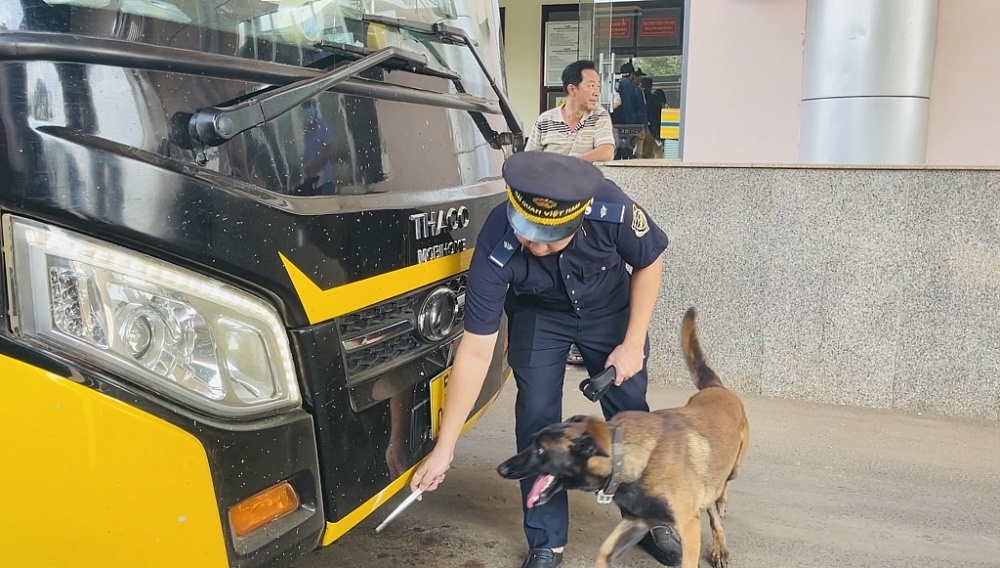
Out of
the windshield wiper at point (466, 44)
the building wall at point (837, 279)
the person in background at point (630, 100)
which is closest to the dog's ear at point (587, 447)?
the windshield wiper at point (466, 44)

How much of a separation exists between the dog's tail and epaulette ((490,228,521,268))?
1.08 meters

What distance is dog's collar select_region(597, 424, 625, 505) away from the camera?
2.37 meters

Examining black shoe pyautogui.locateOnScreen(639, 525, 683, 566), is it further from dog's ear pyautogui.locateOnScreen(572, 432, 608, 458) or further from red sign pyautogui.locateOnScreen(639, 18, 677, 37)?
red sign pyautogui.locateOnScreen(639, 18, 677, 37)

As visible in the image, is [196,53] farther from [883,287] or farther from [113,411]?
[883,287]

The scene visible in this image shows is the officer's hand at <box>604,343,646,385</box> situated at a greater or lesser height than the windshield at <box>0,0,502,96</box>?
lesser

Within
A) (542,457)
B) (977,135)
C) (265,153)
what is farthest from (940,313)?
(265,153)

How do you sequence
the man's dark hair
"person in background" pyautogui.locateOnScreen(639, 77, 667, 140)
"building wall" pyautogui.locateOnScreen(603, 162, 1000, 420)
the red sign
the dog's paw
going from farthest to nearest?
1. "person in background" pyautogui.locateOnScreen(639, 77, 667, 140)
2. the red sign
3. the man's dark hair
4. "building wall" pyautogui.locateOnScreen(603, 162, 1000, 420)
5. the dog's paw

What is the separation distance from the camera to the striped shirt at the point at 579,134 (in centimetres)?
529

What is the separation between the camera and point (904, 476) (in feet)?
12.5

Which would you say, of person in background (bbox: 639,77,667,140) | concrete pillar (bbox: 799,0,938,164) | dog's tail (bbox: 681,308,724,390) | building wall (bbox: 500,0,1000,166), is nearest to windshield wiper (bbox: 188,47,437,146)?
dog's tail (bbox: 681,308,724,390)

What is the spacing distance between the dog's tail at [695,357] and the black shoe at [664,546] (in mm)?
580

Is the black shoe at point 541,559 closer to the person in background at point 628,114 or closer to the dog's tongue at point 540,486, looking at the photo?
the dog's tongue at point 540,486

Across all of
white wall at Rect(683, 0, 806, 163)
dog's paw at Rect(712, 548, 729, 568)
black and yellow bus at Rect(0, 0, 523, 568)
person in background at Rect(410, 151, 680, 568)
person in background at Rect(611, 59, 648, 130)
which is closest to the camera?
black and yellow bus at Rect(0, 0, 523, 568)

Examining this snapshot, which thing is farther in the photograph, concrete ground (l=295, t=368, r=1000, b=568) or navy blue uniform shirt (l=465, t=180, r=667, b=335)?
concrete ground (l=295, t=368, r=1000, b=568)
